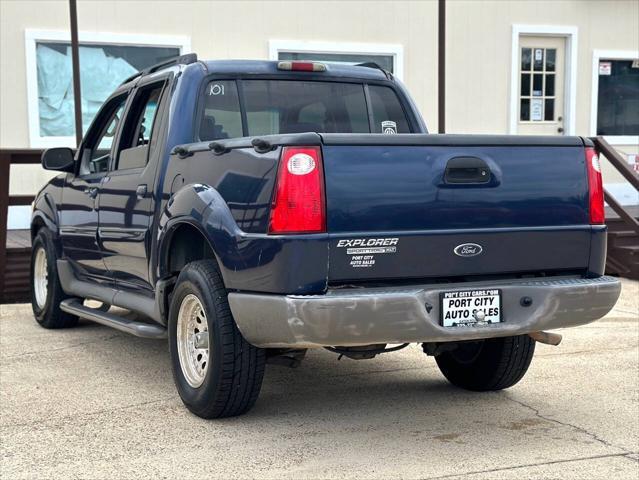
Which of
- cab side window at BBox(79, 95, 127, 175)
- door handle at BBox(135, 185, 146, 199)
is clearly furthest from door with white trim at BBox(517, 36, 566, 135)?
door handle at BBox(135, 185, 146, 199)

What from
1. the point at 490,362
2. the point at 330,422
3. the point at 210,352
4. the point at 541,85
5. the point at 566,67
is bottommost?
the point at 330,422

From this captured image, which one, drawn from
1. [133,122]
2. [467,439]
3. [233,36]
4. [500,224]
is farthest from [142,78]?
[233,36]

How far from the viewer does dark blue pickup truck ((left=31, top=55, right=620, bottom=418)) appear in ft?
13.1

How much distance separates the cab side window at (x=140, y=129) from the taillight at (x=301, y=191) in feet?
5.36

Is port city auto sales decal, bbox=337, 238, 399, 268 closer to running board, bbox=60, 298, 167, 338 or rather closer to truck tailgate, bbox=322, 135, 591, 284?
truck tailgate, bbox=322, 135, 591, 284

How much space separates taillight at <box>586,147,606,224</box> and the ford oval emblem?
67cm

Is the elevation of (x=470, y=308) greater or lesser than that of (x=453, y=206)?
lesser

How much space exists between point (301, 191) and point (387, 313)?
2.14 ft

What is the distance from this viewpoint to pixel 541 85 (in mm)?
14367

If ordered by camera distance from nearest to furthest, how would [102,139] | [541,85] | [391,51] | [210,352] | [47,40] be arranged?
[210,352] → [102,139] → [47,40] → [391,51] → [541,85]

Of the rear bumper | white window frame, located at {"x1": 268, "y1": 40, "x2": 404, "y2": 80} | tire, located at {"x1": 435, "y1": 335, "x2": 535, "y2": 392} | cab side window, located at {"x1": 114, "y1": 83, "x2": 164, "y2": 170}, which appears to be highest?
white window frame, located at {"x1": 268, "y1": 40, "x2": 404, "y2": 80}

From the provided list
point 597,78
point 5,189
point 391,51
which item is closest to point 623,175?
point 391,51

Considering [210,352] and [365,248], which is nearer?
[365,248]

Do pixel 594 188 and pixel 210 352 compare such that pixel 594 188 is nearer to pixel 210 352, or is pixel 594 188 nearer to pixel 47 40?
pixel 210 352
